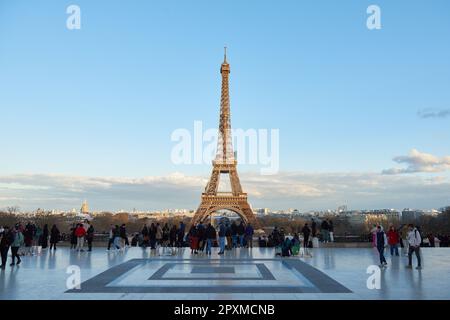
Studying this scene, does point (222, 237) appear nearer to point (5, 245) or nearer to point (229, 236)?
point (229, 236)

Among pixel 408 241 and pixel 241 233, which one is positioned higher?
pixel 408 241

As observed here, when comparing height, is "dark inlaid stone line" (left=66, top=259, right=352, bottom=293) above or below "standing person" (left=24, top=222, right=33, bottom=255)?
below

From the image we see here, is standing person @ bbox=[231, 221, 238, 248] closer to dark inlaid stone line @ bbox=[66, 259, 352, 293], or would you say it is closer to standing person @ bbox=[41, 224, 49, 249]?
standing person @ bbox=[41, 224, 49, 249]

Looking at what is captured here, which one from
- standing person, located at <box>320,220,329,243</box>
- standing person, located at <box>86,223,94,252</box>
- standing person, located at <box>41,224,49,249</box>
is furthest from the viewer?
standing person, located at <box>320,220,329,243</box>

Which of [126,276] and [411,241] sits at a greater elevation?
[411,241]

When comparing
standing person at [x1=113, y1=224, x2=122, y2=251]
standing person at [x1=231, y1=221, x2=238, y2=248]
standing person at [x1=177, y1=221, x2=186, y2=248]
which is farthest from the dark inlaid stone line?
standing person at [x1=231, y1=221, x2=238, y2=248]

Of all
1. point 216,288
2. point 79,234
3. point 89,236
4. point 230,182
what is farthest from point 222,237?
point 230,182

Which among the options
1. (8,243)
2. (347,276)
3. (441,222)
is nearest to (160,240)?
(8,243)

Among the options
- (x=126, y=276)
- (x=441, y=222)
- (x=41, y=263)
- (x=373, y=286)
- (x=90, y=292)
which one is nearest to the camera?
(x=90, y=292)

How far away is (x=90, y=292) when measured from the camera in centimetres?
1068

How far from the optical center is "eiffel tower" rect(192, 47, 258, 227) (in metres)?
61.0

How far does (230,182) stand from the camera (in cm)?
6238
